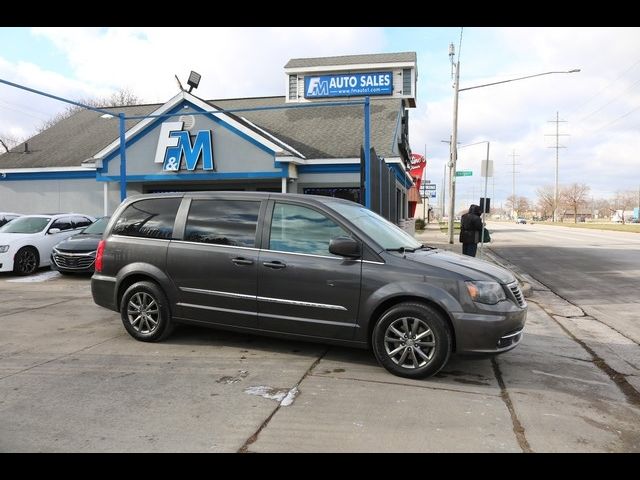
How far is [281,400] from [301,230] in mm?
1835

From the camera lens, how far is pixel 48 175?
759 inches

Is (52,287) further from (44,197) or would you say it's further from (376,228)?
(44,197)

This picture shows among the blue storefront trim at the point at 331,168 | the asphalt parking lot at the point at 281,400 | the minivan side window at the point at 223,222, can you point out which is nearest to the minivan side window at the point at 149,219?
the minivan side window at the point at 223,222

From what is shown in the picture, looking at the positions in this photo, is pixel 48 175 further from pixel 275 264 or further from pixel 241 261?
pixel 275 264

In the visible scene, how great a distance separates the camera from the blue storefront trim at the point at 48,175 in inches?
745

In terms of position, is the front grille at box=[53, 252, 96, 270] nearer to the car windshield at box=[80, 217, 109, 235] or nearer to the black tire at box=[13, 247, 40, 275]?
the car windshield at box=[80, 217, 109, 235]

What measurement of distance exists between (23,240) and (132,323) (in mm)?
7665

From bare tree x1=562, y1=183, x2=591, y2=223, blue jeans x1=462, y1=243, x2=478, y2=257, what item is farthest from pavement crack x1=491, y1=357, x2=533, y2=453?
bare tree x1=562, y1=183, x2=591, y2=223

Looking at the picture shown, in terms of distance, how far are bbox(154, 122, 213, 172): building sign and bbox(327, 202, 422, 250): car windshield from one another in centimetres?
1171

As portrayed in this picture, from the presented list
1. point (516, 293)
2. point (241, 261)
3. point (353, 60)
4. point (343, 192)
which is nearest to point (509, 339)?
point (516, 293)

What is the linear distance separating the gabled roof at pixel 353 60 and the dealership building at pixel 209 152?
565 mm

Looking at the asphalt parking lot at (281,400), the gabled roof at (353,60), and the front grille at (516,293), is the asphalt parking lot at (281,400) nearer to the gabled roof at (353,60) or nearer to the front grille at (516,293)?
the front grille at (516,293)

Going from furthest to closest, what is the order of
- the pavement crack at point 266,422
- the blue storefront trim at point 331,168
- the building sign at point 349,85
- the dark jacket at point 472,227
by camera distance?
the building sign at point 349,85
the blue storefront trim at point 331,168
the dark jacket at point 472,227
the pavement crack at point 266,422

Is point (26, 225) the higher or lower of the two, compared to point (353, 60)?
lower
